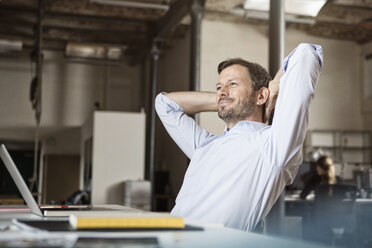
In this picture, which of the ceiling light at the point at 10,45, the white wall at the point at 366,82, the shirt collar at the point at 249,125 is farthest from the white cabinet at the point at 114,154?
the shirt collar at the point at 249,125

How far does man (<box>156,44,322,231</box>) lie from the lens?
159 centimetres

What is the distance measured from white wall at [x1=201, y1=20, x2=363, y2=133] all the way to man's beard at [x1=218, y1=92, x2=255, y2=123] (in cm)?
679

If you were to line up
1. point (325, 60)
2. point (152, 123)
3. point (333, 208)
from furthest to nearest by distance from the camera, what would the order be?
point (325, 60) → point (152, 123) → point (333, 208)

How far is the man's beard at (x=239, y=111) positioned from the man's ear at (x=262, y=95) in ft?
0.11

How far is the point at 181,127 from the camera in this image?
87.4 inches

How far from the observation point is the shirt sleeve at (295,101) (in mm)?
1564

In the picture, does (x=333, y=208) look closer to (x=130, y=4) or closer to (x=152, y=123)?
(x=130, y=4)

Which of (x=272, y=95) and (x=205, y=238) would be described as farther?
(x=272, y=95)

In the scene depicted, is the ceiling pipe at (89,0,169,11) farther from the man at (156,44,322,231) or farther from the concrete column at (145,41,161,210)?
the man at (156,44,322,231)

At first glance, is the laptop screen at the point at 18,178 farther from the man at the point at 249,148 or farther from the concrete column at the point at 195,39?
the concrete column at the point at 195,39

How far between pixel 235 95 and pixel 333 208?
4078 mm

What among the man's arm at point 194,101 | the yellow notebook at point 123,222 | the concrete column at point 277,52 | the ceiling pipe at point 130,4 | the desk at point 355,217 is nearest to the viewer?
the yellow notebook at point 123,222

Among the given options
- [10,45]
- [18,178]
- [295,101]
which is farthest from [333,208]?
[10,45]

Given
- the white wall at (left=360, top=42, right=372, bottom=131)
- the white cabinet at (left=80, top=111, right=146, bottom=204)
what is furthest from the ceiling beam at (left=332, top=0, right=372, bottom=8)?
the white cabinet at (left=80, top=111, right=146, bottom=204)
